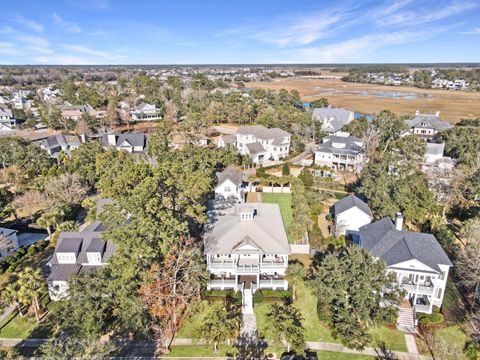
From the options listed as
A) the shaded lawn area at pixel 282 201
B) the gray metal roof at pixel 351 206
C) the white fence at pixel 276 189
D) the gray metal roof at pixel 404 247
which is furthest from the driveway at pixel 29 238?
the gray metal roof at pixel 404 247

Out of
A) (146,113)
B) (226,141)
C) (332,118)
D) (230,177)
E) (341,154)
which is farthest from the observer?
(146,113)

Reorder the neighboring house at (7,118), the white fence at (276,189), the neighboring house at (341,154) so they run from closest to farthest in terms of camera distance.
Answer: the white fence at (276,189) < the neighboring house at (341,154) < the neighboring house at (7,118)

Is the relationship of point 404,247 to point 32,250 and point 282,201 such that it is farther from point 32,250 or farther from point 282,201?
point 32,250

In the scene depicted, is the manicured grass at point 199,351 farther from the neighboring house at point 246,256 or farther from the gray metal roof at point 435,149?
the gray metal roof at point 435,149

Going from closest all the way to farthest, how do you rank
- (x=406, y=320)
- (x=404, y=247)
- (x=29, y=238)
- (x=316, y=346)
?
(x=316, y=346) → (x=406, y=320) → (x=404, y=247) → (x=29, y=238)

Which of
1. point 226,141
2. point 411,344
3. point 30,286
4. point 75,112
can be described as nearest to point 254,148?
point 226,141

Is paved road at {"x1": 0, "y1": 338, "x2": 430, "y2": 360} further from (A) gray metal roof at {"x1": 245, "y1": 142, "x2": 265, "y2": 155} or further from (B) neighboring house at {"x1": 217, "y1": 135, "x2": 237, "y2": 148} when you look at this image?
(B) neighboring house at {"x1": 217, "y1": 135, "x2": 237, "y2": 148}
